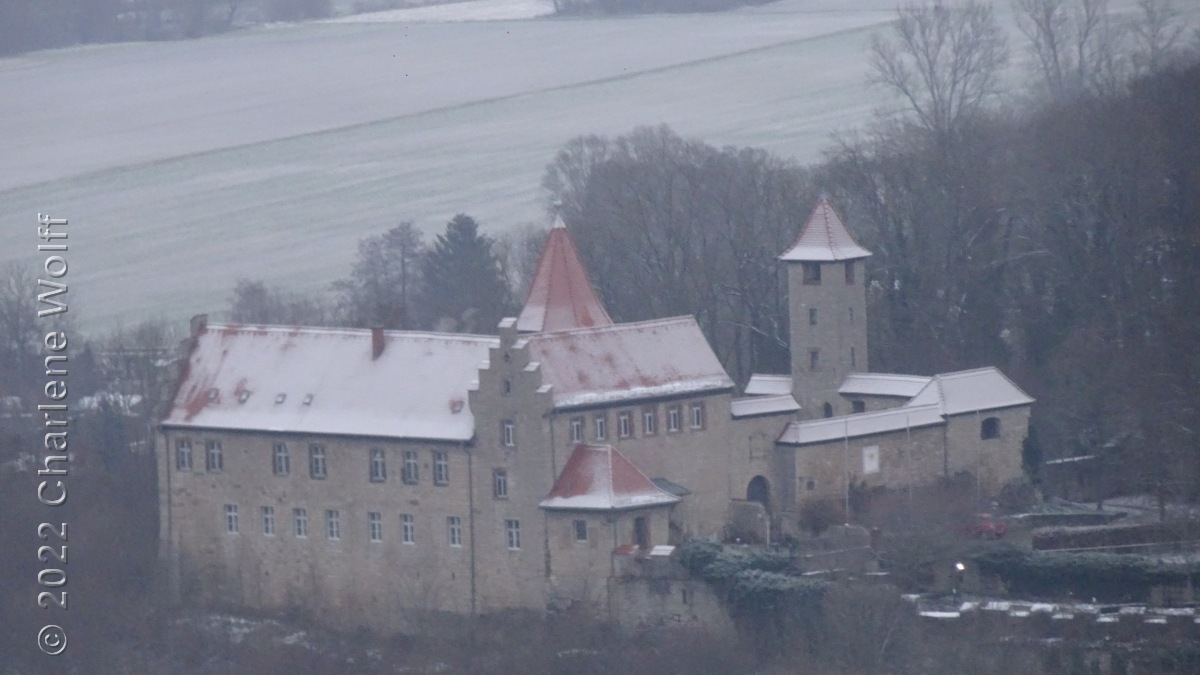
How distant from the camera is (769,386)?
74.2 metres

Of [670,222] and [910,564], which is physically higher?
[670,222]

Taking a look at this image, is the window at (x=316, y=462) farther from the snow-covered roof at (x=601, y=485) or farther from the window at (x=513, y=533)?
the snow-covered roof at (x=601, y=485)

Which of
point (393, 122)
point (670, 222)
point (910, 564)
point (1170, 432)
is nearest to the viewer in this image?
point (910, 564)

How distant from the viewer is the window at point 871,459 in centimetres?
6988

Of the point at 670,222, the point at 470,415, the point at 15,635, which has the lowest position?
the point at 15,635

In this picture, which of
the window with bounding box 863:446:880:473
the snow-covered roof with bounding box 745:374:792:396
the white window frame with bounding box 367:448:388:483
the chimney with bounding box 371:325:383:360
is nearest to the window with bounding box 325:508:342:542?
the white window frame with bounding box 367:448:388:483

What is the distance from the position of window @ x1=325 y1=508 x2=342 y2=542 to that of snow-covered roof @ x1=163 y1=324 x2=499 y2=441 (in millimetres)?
1923

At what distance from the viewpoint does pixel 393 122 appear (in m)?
105

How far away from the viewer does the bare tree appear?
340 feet

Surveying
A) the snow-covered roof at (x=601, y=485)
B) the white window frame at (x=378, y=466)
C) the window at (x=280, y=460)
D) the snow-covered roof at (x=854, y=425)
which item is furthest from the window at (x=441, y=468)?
the snow-covered roof at (x=854, y=425)

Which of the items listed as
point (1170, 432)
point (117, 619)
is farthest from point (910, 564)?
point (117, 619)

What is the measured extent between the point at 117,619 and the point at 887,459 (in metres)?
18.5

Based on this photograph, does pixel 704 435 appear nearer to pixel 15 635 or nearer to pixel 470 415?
pixel 470 415

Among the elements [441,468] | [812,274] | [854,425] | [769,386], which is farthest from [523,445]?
[812,274]
